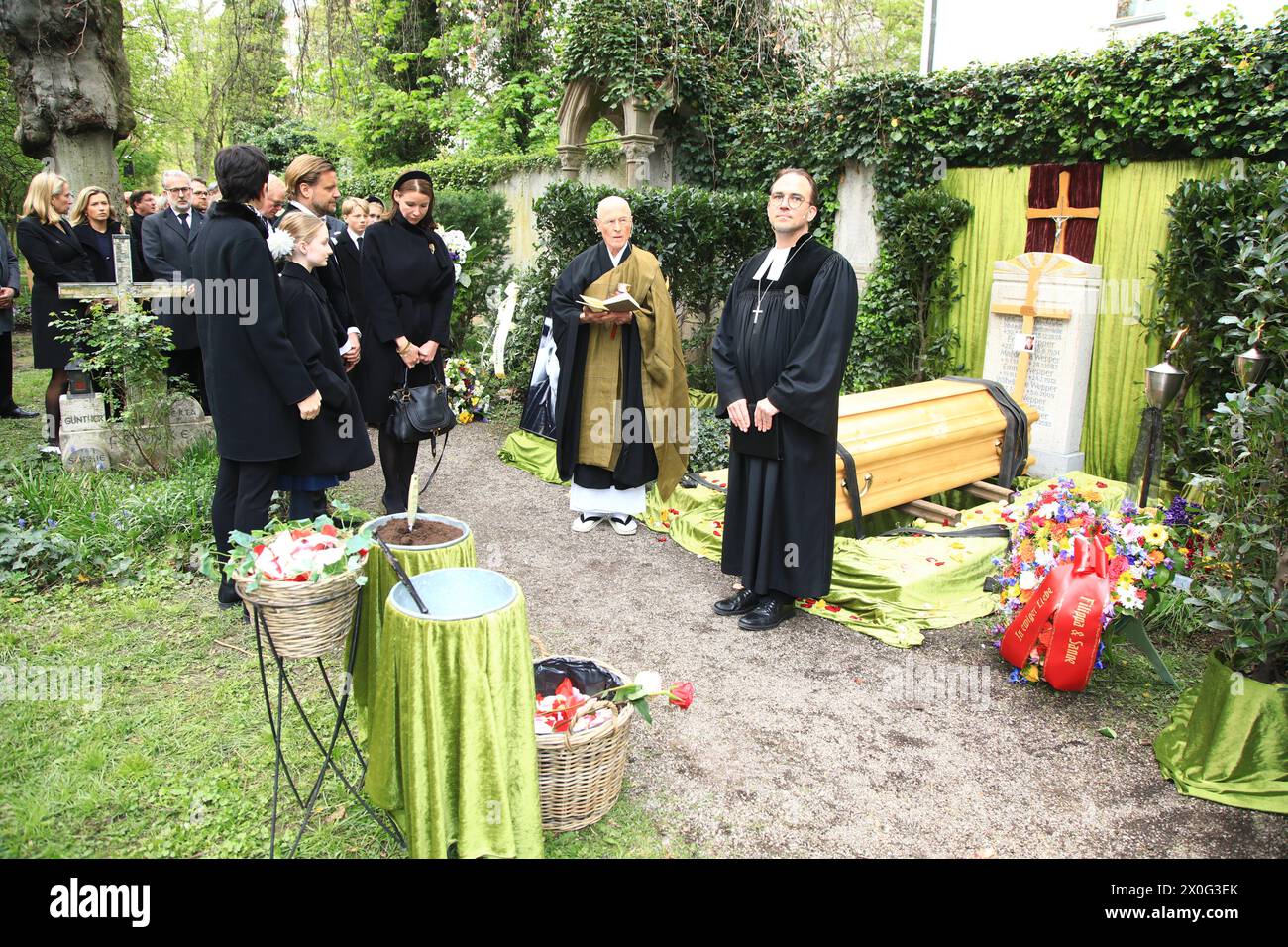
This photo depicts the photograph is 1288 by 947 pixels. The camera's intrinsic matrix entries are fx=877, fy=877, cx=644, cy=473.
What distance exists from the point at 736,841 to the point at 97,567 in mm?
3932

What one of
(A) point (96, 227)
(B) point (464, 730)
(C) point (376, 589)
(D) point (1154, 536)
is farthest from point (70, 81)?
(D) point (1154, 536)

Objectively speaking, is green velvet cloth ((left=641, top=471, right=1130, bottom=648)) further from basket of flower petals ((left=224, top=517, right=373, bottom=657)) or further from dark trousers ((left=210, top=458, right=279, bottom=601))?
basket of flower petals ((left=224, top=517, right=373, bottom=657))

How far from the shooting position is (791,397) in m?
4.18

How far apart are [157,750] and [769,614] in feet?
9.04

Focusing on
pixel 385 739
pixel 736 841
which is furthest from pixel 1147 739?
pixel 385 739

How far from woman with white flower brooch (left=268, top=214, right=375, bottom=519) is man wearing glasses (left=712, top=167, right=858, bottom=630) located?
1883 mm

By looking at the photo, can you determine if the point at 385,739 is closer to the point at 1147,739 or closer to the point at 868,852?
the point at 868,852

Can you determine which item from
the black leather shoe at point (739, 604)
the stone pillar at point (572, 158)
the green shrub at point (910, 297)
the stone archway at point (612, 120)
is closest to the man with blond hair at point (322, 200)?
the black leather shoe at point (739, 604)

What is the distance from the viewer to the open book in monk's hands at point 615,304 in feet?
17.3

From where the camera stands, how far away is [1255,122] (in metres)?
5.68

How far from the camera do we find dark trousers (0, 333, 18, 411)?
8.16 m

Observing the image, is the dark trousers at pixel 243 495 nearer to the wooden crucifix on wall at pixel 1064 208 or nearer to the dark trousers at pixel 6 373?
the dark trousers at pixel 6 373

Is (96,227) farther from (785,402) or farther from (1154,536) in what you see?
(1154,536)

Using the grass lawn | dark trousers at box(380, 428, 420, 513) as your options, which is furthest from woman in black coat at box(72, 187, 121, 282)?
the grass lawn
